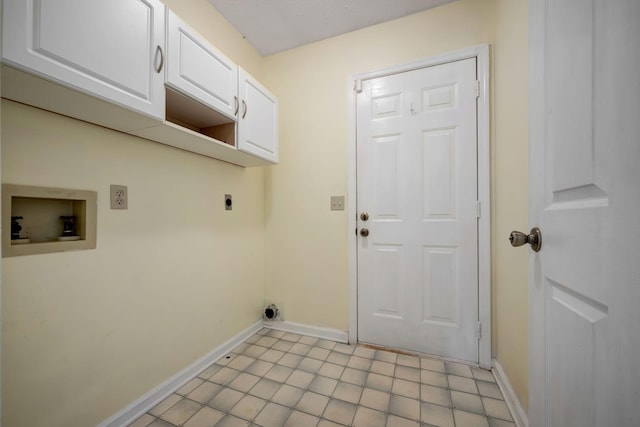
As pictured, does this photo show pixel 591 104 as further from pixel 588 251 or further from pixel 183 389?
pixel 183 389

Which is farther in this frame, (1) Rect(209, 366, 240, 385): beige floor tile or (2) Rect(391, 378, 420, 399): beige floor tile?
(1) Rect(209, 366, 240, 385): beige floor tile

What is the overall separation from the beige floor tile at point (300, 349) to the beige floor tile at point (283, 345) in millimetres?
37

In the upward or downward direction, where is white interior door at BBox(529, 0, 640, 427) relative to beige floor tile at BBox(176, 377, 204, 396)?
upward

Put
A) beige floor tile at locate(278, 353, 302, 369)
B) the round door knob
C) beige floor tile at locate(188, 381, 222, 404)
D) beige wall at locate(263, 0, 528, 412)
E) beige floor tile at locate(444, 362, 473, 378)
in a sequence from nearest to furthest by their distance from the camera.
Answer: the round door knob
beige floor tile at locate(188, 381, 222, 404)
beige wall at locate(263, 0, 528, 412)
beige floor tile at locate(444, 362, 473, 378)
beige floor tile at locate(278, 353, 302, 369)

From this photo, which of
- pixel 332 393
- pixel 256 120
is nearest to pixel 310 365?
pixel 332 393

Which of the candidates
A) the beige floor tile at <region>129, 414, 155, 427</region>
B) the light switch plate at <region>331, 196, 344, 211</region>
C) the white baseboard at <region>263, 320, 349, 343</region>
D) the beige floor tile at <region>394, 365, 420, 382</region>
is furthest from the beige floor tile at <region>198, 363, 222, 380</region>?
the light switch plate at <region>331, 196, 344, 211</region>

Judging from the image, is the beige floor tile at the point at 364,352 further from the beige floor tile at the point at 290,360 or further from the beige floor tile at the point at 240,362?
the beige floor tile at the point at 240,362

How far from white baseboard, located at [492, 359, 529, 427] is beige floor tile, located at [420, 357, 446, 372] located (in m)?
0.31

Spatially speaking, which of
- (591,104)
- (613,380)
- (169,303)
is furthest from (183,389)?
(591,104)

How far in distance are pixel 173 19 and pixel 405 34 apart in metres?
1.58

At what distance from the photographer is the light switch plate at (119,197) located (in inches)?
47.1

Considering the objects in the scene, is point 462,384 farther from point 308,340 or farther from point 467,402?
point 308,340

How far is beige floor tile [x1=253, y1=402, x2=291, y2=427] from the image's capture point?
1.22m

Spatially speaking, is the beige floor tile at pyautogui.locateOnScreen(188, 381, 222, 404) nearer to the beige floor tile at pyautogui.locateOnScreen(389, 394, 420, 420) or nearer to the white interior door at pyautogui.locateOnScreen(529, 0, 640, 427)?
the beige floor tile at pyautogui.locateOnScreen(389, 394, 420, 420)
